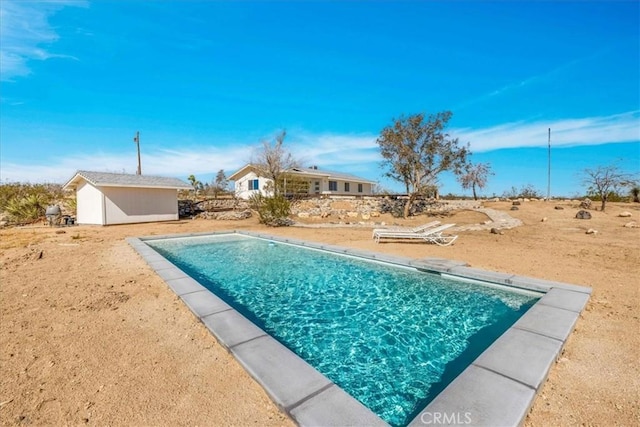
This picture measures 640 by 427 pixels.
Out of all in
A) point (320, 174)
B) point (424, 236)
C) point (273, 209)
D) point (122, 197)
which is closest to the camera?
point (424, 236)

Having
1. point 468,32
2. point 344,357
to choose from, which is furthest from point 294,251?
point 468,32

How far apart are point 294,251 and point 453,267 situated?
5213 millimetres

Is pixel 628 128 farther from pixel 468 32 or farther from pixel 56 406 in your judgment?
pixel 56 406

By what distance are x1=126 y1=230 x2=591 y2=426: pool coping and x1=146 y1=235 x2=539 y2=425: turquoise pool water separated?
0.49 meters

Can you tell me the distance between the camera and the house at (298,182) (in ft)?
83.6

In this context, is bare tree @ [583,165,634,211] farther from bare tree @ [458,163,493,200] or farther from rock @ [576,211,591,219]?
→ bare tree @ [458,163,493,200]

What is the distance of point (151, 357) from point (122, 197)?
696 inches

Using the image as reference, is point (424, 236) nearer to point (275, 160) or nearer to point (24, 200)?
point (275, 160)

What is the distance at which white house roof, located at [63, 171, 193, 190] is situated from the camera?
1605 cm

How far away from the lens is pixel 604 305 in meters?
4.25

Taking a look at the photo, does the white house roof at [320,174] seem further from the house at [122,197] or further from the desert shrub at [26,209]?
→ the desert shrub at [26,209]

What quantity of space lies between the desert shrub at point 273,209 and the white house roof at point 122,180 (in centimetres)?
660

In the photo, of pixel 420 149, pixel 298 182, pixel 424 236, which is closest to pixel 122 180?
pixel 298 182

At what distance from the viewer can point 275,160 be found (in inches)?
969
